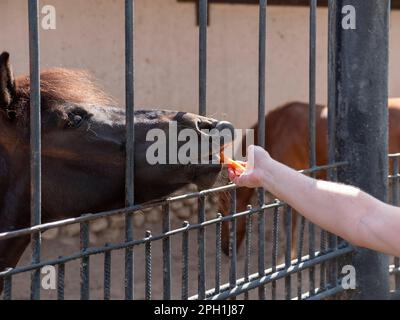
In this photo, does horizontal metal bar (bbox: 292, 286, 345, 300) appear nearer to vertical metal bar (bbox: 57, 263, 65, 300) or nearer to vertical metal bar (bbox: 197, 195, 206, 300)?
vertical metal bar (bbox: 197, 195, 206, 300)

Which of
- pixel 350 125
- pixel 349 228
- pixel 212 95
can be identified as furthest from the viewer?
pixel 212 95

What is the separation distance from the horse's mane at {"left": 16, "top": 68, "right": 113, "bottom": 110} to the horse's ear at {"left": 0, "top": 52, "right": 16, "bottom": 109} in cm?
5

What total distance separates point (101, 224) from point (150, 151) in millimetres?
5230

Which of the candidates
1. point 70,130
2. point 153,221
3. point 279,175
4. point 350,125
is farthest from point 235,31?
point 279,175

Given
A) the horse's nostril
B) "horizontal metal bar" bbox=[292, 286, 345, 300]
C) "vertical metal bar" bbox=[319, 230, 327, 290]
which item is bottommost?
"horizontal metal bar" bbox=[292, 286, 345, 300]

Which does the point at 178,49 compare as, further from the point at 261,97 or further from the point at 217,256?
the point at 217,256

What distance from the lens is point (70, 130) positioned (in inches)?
118

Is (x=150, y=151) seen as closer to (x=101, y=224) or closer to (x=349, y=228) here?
(x=349, y=228)

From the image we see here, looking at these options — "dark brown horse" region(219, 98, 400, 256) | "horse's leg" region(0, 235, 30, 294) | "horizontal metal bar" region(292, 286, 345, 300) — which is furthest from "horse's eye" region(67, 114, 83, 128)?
"dark brown horse" region(219, 98, 400, 256)

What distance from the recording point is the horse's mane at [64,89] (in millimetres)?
3045

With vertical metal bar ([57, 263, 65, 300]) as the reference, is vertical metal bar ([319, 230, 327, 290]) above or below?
below

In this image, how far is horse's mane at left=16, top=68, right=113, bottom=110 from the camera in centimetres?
304

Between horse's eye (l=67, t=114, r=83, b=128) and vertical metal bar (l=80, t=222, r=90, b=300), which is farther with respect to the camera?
horse's eye (l=67, t=114, r=83, b=128)

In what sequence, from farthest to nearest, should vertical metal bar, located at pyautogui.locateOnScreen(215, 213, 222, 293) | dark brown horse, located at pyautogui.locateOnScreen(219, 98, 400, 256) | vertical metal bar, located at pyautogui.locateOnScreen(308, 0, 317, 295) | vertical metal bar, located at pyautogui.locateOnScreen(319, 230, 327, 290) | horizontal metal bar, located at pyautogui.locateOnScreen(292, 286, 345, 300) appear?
1. dark brown horse, located at pyautogui.locateOnScreen(219, 98, 400, 256)
2. vertical metal bar, located at pyautogui.locateOnScreen(319, 230, 327, 290)
3. horizontal metal bar, located at pyautogui.locateOnScreen(292, 286, 345, 300)
4. vertical metal bar, located at pyautogui.locateOnScreen(308, 0, 317, 295)
5. vertical metal bar, located at pyautogui.locateOnScreen(215, 213, 222, 293)
